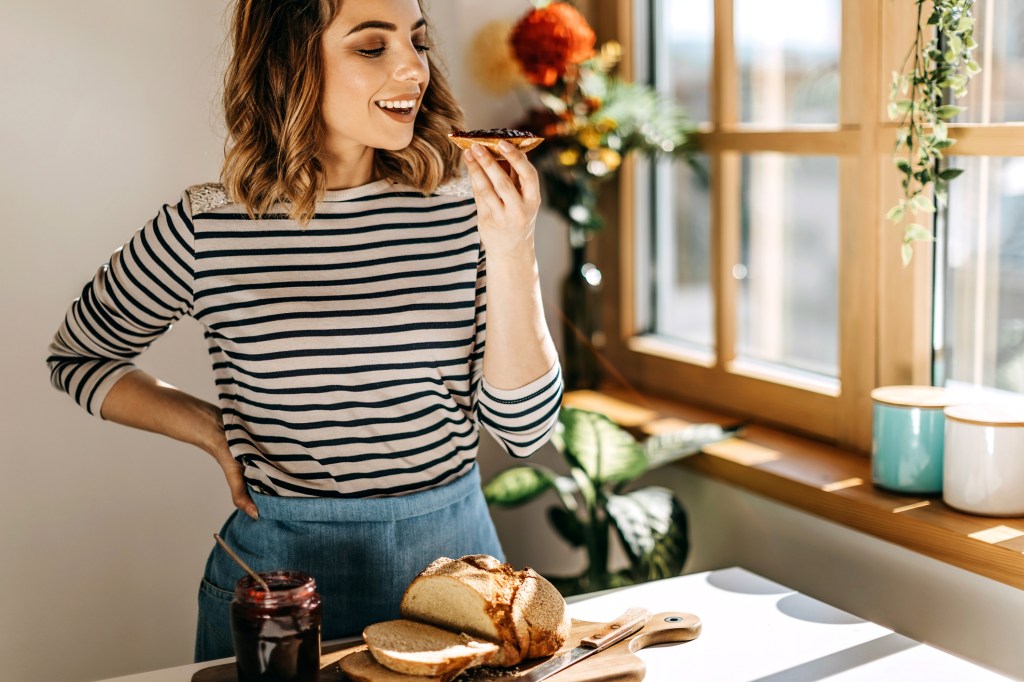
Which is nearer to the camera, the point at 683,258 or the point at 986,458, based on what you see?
the point at 986,458

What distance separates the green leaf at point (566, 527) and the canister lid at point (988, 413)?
0.76m

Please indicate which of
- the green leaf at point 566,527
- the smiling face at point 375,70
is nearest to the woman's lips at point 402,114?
the smiling face at point 375,70

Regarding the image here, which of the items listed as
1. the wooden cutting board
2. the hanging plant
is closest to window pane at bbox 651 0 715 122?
the hanging plant

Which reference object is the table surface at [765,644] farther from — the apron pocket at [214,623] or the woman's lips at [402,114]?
the woman's lips at [402,114]

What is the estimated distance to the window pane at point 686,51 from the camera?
198 cm

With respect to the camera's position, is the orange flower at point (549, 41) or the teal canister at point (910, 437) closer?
the teal canister at point (910, 437)

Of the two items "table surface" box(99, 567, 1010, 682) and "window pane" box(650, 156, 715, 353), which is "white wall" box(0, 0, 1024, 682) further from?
"window pane" box(650, 156, 715, 353)

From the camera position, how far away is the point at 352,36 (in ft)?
4.17

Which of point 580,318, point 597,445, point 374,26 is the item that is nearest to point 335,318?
point 374,26

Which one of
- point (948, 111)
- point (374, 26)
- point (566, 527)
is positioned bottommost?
point (566, 527)

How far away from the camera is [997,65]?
143 centimetres

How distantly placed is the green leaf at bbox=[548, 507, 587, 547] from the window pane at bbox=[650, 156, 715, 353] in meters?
0.44

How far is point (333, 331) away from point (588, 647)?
49 centimetres

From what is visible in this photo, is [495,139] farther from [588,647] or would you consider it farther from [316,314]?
[588,647]
